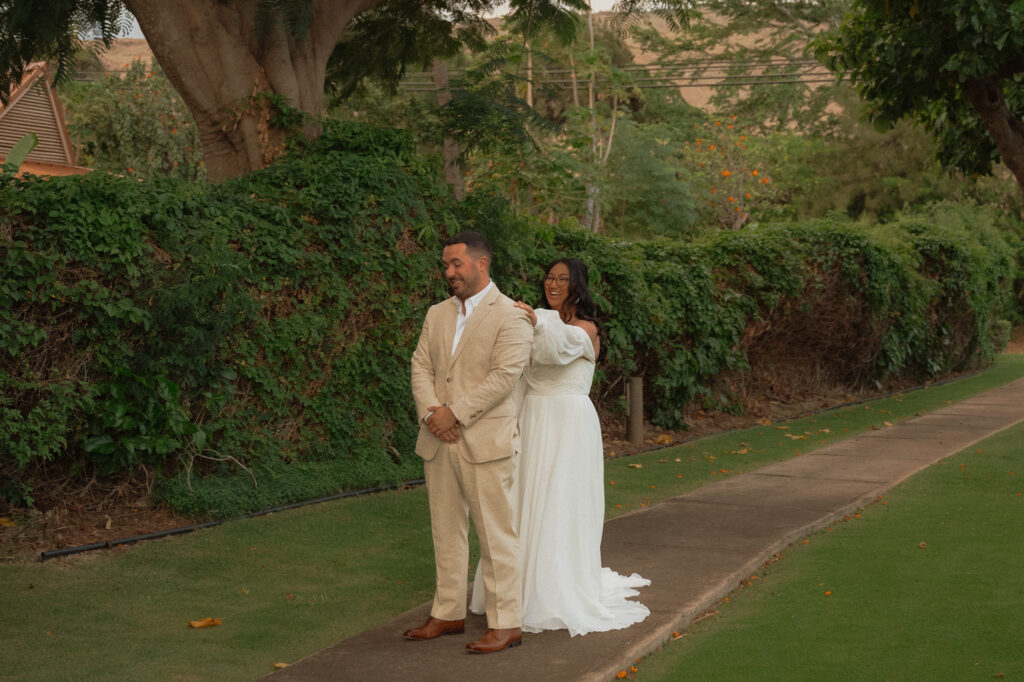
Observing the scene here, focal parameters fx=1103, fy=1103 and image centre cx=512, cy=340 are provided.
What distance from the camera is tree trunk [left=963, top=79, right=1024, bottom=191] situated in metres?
11.9

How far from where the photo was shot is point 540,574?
6086 mm

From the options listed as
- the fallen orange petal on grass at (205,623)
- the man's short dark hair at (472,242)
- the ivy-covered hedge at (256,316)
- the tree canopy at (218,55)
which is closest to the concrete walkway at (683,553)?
the fallen orange petal on grass at (205,623)

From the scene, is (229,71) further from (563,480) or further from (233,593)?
(563,480)

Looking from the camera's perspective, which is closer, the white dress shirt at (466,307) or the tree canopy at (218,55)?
the white dress shirt at (466,307)

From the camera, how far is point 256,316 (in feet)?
30.2

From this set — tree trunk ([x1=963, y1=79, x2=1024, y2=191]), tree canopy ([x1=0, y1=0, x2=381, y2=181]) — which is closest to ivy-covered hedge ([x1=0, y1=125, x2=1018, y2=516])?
tree canopy ([x1=0, y1=0, x2=381, y2=181])

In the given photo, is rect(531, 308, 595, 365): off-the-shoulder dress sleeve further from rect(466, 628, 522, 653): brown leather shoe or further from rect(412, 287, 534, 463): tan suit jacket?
rect(466, 628, 522, 653): brown leather shoe

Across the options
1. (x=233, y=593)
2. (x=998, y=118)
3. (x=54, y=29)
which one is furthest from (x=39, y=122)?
(x=233, y=593)

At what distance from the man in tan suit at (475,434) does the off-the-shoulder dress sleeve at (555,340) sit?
342mm

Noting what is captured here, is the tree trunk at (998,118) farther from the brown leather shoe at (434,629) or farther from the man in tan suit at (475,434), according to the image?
the brown leather shoe at (434,629)

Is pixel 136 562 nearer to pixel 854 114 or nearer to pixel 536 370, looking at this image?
pixel 536 370

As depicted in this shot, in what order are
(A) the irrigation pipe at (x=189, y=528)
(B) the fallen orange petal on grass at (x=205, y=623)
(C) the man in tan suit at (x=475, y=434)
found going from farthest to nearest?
(A) the irrigation pipe at (x=189, y=528), (B) the fallen orange petal on grass at (x=205, y=623), (C) the man in tan suit at (x=475, y=434)

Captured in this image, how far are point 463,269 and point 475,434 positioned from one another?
2.76 ft

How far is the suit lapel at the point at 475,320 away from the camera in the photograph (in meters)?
5.66
